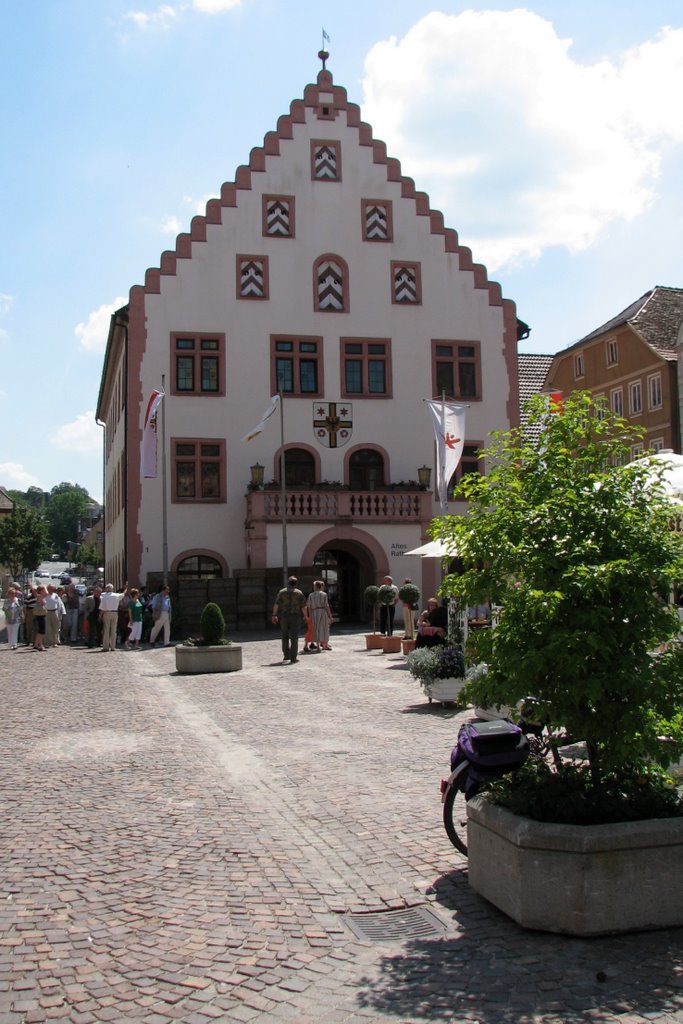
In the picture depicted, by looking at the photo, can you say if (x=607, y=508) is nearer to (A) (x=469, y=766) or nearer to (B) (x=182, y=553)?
(A) (x=469, y=766)

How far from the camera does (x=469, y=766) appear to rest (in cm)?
659

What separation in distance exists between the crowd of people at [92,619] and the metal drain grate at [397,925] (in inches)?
787

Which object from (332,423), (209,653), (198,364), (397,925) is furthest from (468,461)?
(397,925)

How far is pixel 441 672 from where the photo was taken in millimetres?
13812

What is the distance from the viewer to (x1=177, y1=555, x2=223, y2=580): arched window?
34.9 metres

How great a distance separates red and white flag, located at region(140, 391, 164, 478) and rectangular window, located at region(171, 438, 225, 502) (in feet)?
8.28

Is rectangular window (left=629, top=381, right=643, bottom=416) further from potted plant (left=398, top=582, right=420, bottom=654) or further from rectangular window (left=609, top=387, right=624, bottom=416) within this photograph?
potted plant (left=398, top=582, right=420, bottom=654)

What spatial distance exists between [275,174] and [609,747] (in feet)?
111

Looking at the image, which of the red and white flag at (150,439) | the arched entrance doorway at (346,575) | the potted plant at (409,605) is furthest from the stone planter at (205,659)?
the arched entrance doorway at (346,575)

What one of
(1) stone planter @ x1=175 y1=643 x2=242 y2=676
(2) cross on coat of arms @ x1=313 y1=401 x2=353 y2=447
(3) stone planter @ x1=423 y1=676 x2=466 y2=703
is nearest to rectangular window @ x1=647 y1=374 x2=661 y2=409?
(2) cross on coat of arms @ x1=313 y1=401 x2=353 y2=447

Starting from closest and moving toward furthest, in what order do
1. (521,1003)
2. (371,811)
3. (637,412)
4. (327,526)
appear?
(521,1003) < (371,811) < (327,526) < (637,412)

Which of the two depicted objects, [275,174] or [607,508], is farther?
[275,174]

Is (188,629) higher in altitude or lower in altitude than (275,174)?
lower

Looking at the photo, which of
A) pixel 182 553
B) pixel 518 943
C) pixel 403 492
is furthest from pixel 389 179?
pixel 518 943
